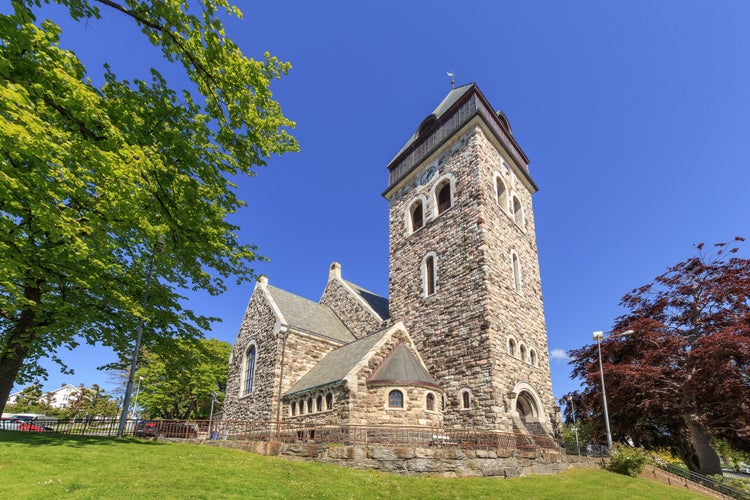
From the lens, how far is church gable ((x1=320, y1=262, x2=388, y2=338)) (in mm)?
25766

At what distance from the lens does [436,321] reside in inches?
821

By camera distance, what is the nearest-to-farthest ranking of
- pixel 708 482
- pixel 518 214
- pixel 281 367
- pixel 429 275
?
pixel 708 482 → pixel 281 367 → pixel 429 275 → pixel 518 214

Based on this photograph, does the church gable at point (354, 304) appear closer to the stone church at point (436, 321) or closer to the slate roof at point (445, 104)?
the stone church at point (436, 321)

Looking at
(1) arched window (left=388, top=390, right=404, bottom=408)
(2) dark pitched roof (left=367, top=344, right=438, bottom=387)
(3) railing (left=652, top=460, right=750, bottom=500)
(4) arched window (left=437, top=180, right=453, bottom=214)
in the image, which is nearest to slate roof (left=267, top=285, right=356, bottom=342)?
(2) dark pitched roof (left=367, top=344, right=438, bottom=387)

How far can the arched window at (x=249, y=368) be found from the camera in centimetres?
2429

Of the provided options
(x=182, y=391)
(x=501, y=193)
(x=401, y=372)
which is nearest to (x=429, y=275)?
(x=401, y=372)

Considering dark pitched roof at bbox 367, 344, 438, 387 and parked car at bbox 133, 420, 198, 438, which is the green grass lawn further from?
parked car at bbox 133, 420, 198, 438

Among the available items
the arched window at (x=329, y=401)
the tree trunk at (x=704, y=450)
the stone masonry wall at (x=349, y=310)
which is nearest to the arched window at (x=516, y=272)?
the stone masonry wall at (x=349, y=310)

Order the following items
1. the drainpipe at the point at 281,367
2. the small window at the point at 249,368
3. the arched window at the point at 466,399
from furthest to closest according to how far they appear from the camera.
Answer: the small window at the point at 249,368
the drainpipe at the point at 281,367
the arched window at the point at 466,399

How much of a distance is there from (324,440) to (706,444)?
2192 cm

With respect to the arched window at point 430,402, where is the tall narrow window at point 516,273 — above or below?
above

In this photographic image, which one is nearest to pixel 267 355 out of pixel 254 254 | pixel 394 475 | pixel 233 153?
pixel 254 254

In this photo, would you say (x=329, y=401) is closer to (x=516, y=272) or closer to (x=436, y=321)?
(x=436, y=321)

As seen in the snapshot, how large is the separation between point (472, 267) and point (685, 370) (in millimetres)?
13676
